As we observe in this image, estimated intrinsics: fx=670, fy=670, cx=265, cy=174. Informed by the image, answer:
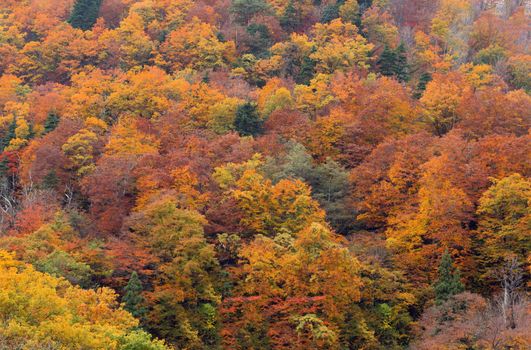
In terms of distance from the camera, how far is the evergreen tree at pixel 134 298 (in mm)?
35594

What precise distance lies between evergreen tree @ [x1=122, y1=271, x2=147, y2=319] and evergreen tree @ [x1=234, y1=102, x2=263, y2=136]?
68.7ft

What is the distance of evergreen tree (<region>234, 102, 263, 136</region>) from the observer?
179ft

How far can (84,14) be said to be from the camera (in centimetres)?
8006

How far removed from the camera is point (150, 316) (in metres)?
36.9

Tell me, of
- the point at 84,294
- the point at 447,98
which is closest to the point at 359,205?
the point at 447,98

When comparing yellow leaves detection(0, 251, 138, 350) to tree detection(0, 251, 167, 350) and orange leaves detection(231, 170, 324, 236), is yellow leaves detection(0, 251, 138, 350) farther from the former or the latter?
orange leaves detection(231, 170, 324, 236)

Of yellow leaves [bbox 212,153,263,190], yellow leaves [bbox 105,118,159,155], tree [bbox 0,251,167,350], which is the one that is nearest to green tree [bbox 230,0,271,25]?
yellow leaves [bbox 105,118,159,155]

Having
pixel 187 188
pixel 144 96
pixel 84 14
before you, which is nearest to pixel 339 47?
pixel 144 96

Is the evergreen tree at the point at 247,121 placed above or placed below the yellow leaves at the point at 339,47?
below

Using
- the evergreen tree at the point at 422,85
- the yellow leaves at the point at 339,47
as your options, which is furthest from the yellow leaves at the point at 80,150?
the evergreen tree at the point at 422,85

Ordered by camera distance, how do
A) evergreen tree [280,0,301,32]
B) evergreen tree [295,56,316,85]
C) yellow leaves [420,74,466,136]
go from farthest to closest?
1. evergreen tree [280,0,301,32]
2. evergreen tree [295,56,316,85]
3. yellow leaves [420,74,466,136]

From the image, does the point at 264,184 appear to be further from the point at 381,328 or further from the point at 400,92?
the point at 400,92

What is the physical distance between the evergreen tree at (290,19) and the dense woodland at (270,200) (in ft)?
23.1

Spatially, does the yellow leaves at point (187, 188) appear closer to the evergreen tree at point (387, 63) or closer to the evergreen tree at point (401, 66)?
the evergreen tree at point (387, 63)
